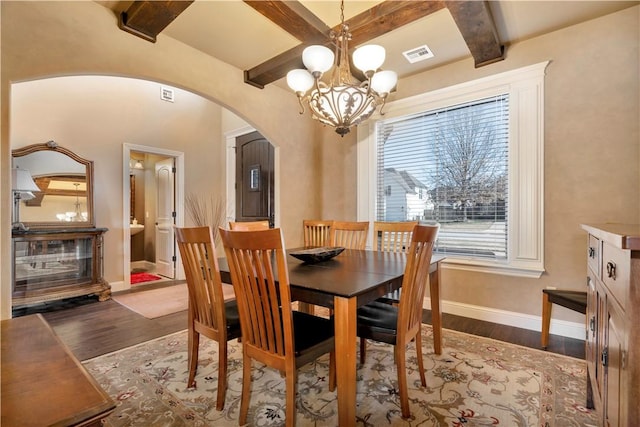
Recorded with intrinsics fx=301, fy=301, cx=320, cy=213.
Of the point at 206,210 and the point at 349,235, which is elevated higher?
the point at 206,210

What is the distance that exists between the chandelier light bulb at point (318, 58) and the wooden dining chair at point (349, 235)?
1385 millimetres

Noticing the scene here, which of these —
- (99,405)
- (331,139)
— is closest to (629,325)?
(99,405)

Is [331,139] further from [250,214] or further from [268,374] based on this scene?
[268,374]

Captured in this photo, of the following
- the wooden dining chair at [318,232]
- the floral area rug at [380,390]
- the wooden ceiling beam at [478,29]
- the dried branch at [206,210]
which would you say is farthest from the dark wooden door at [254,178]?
the wooden ceiling beam at [478,29]

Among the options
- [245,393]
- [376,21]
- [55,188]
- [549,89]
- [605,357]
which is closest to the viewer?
[605,357]

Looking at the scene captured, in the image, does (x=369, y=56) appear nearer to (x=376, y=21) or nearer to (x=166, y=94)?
(x=376, y=21)

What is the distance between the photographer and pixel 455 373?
6.55 feet

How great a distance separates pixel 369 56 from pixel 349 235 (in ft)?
5.14

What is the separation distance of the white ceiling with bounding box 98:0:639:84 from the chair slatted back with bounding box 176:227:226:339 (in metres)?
1.74

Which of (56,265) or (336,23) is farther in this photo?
(56,265)

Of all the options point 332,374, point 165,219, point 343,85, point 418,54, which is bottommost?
point 332,374

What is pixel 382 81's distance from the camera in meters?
2.12

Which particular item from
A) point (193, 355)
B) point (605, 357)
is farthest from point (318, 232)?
point (605, 357)

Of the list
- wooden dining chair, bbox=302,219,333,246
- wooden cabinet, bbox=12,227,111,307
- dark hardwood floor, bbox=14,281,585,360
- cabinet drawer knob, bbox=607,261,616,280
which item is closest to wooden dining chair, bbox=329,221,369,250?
wooden dining chair, bbox=302,219,333,246
